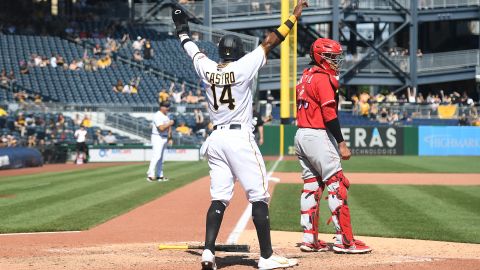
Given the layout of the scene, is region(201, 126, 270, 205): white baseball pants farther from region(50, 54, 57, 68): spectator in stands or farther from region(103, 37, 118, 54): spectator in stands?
region(103, 37, 118, 54): spectator in stands

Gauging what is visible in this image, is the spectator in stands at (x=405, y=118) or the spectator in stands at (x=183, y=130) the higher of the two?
the spectator in stands at (x=405, y=118)

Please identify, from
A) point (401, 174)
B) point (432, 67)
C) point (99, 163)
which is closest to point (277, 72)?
point (432, 67)

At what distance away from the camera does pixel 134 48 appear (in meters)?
42.5

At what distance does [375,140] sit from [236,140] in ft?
101

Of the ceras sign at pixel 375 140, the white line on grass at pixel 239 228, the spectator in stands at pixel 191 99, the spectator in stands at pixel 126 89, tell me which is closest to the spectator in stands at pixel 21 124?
the spectator in stands at pixel 126 89

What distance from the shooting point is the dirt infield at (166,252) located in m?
7.22

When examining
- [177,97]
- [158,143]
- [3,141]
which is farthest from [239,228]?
[177,97]

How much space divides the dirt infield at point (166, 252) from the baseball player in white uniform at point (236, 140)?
420 millimetres

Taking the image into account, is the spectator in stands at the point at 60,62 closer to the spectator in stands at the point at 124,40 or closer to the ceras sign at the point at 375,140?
the spectator in stands at the point at 124,40

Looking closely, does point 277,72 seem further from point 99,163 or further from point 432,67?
point 99,163

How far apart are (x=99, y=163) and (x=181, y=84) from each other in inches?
379

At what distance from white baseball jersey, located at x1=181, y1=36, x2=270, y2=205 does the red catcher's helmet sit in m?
1.29

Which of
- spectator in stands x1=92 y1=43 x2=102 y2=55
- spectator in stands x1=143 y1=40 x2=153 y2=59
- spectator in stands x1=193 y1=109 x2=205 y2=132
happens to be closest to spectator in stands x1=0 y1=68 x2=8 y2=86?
spectator in stands x1=92 y1=43 x2=102 y2=55

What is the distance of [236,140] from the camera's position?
23.0 feet
